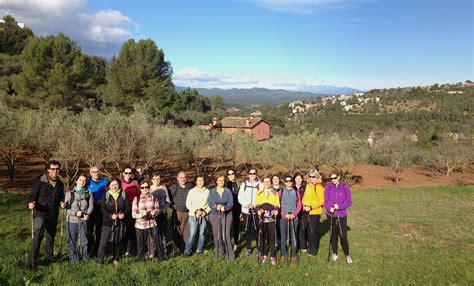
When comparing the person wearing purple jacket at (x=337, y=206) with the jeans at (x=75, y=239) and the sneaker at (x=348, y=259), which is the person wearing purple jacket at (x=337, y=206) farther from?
the jeans at (x=75, y=239)

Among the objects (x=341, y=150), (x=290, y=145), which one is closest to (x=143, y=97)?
(x=290, y=145)

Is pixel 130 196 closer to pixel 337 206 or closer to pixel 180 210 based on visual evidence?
pixel 180 210

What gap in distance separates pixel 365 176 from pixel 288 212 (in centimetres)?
2166

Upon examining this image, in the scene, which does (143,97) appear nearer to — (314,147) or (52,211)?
(314,147)

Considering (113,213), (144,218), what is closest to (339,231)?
(144,218)

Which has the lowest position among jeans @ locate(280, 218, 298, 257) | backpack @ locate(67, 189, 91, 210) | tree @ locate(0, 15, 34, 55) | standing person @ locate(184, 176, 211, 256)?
jeans @ locate(280, 218, 298, 257)

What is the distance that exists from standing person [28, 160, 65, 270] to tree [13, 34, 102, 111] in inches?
1047

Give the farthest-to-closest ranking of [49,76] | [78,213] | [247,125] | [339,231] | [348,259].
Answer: [247,125] → [49,76] → [339,231] → [348,259] → [78,213]

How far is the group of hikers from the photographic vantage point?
6.11 meters

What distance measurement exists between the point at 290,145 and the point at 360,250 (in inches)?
530

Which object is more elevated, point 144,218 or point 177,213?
point 144,218

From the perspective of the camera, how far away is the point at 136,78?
36250mm

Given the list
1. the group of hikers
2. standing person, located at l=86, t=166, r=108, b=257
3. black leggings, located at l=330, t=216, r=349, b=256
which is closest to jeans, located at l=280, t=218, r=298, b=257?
the group of hikers

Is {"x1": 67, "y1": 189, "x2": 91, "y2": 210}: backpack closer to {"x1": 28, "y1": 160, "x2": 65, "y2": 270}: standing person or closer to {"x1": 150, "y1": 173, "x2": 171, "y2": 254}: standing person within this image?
{"x1": 28, "y1": 160, "x2": 65, "y2": 270}: standing person
